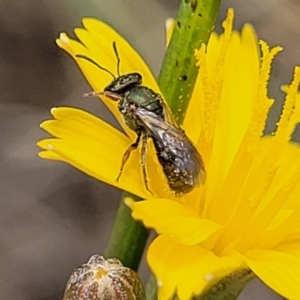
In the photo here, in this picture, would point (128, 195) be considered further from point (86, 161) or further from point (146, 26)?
point (146, 26)

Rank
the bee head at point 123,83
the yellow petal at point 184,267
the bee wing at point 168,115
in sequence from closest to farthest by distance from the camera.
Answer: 1. the yellow petal at point 184,267
2. the bee wing at point 168,115
3. the bee head at point 123,83

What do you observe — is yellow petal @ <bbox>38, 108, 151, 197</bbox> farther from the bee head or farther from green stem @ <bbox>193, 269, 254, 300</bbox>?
green stem @ <bbox>193, 269, 254, 300</bbox>

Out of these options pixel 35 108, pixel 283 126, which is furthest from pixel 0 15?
pixel 283 126

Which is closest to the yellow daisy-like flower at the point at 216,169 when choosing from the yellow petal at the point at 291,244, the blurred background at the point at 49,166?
the yellow petal at the point at 291,244

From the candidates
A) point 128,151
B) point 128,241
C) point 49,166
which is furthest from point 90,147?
point 49,166

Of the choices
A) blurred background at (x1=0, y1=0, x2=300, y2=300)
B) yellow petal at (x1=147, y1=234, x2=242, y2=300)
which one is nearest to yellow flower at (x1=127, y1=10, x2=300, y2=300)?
yellow petal at (x1=147, y1=234, x2=242, y2=300)

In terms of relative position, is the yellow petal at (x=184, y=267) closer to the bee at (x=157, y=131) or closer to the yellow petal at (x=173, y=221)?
the yellow petal at (x=173, y=221)
